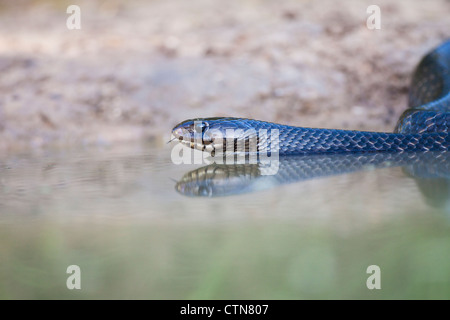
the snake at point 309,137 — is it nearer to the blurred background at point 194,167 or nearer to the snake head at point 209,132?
the snake head at point 209,132

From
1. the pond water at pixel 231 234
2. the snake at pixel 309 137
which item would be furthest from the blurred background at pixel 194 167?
the snake at pixel 309 137

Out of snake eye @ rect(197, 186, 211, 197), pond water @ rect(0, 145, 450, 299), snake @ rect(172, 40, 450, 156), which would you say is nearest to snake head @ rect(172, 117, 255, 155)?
snake @ rect(172, 40, 450, 156)

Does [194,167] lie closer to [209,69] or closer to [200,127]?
[200,127]

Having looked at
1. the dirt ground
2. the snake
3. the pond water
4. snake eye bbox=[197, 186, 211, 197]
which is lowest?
the pond water

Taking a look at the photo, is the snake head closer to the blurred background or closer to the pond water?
the blurred background
